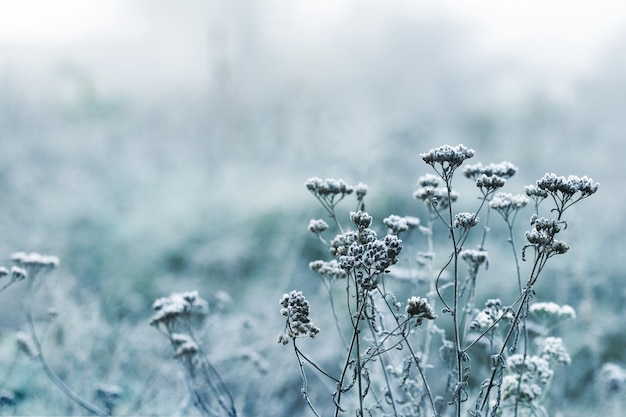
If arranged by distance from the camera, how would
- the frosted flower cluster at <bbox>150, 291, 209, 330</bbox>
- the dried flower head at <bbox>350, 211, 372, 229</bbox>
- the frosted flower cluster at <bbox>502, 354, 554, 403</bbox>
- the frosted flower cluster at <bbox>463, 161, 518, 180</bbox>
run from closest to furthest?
the dried flower head at <bbox>350, 211, 372, 229</bbox>, the frosted flower cluster at <bbox>463, 161, 518, 180</bbox>, the frosted flower cluster at <bbox>502, 354, 554, 403</bbox>, the frosted flower cluster at <bbox>150, 291, 209, 330</bbox>

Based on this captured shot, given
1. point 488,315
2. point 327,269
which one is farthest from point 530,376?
point 327,269

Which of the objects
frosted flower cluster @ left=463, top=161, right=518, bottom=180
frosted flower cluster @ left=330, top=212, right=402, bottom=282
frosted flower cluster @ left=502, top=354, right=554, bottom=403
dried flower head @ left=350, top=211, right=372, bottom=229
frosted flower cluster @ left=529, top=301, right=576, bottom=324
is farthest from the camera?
frosted flower cluster @ left=529, top=301, right=576, bottom=324

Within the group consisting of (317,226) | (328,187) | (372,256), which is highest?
(328,187)

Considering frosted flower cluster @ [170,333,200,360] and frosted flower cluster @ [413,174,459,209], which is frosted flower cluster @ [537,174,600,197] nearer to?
frosted flower cluster @ [413,174,459,209]

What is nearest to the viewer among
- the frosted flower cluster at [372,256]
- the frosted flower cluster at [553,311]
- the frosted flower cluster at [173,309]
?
the frosted flower cluster at [372,256]

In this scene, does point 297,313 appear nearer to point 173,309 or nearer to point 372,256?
point 372,256

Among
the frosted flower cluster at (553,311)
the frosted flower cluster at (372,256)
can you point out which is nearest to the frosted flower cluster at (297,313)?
the frosted flower cluster at (372,256)

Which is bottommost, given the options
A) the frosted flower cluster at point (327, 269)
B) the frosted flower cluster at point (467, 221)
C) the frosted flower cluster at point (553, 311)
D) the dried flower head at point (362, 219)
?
the dried flower head at point (362, 219)

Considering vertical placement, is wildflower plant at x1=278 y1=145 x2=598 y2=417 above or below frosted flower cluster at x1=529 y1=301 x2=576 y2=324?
below

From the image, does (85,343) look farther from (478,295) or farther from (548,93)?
(548,93)

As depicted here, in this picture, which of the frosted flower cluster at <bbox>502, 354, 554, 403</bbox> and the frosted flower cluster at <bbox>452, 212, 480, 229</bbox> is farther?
the frosted flower cluster at <bbox>502, 354, 554, 403</bbox>

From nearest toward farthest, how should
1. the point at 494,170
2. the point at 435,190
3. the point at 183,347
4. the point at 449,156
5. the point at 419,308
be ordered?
the point at 419,308, the point at 449,156, the point at 494,170, the point at 435,190, the point at 183,347

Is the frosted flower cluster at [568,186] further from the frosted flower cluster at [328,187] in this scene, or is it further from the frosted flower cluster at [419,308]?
the frosted flower cluster at [328,187]

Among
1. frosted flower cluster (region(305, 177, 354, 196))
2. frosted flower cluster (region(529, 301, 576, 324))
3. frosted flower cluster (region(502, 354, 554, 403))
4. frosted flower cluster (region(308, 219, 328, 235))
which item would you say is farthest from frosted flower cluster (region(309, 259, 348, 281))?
frosted flower cluster (region(529, 301, 576, 324))
